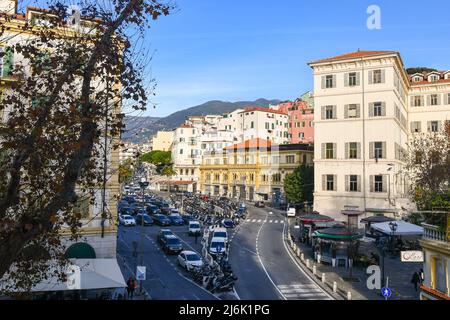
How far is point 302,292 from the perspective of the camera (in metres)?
22.5

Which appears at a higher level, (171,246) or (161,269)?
(171,246)

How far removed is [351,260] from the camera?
91.4 feet

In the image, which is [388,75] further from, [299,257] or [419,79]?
[299,257]

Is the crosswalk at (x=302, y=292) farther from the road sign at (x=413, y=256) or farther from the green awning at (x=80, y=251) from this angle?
the green awning at (x=80, y=251)

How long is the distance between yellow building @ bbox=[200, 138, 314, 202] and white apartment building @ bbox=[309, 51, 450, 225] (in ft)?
64.7

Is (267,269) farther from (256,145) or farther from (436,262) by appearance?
(256,145)

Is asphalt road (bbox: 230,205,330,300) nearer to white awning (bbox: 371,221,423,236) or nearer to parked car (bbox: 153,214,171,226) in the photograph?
white awning (bbox: 371,221,423,236)

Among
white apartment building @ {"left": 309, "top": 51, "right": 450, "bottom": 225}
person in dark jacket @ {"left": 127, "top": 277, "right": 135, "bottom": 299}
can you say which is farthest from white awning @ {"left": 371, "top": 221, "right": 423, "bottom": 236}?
person in dark jacket @ {"left": 127, "top": 277, "right": 135, "bottom": 299}

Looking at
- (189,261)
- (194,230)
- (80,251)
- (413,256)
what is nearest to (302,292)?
(413,256)

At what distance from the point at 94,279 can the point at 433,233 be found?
14384 mm

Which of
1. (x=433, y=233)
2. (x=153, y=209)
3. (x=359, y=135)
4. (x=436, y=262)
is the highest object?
(x=359, y=135)

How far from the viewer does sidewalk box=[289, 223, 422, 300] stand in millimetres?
22219
